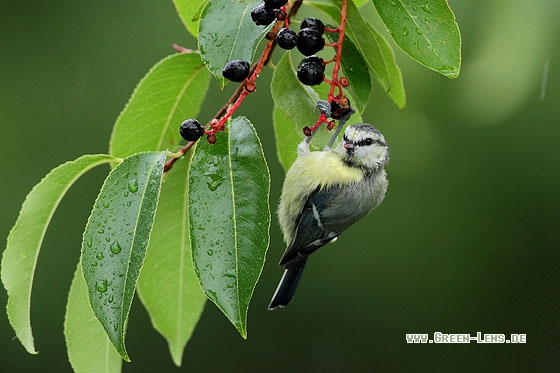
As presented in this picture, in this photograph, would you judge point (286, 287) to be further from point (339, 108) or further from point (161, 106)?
point (339, 108)

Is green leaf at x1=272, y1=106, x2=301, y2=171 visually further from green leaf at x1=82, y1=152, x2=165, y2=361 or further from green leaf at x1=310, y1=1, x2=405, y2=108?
green leaf at x1=82, y1=152, x2=165, y2=361

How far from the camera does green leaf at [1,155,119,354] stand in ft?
→ 4.91

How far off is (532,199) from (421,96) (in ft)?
2.50

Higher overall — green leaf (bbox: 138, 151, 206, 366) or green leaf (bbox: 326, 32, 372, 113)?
green leaf (bbox: 326, 32, 372, 113)

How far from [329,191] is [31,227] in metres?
0.75

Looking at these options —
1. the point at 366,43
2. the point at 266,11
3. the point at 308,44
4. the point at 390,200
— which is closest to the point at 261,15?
the point at 266,11

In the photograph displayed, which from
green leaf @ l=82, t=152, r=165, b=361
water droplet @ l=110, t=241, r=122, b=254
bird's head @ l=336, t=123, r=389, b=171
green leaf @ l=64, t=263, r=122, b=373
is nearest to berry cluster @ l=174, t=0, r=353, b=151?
green leaf @ l=82, t=152, r=165, b=361

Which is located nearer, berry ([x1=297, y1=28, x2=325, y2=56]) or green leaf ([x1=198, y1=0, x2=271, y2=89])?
green leaf ([x1=198, y1=0, x2=271, y2=89])

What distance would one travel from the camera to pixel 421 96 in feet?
10.7

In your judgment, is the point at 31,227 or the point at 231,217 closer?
the point at 231,217

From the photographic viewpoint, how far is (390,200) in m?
3.65

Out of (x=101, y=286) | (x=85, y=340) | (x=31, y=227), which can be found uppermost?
(x=31, y=227)

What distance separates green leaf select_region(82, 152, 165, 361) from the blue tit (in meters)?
0.58

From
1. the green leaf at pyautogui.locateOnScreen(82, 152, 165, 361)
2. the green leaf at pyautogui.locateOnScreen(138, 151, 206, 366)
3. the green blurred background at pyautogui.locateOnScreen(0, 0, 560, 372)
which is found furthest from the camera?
the green blurred background at pyautogui.locateOnScreen(0, 0, 560, 372)
